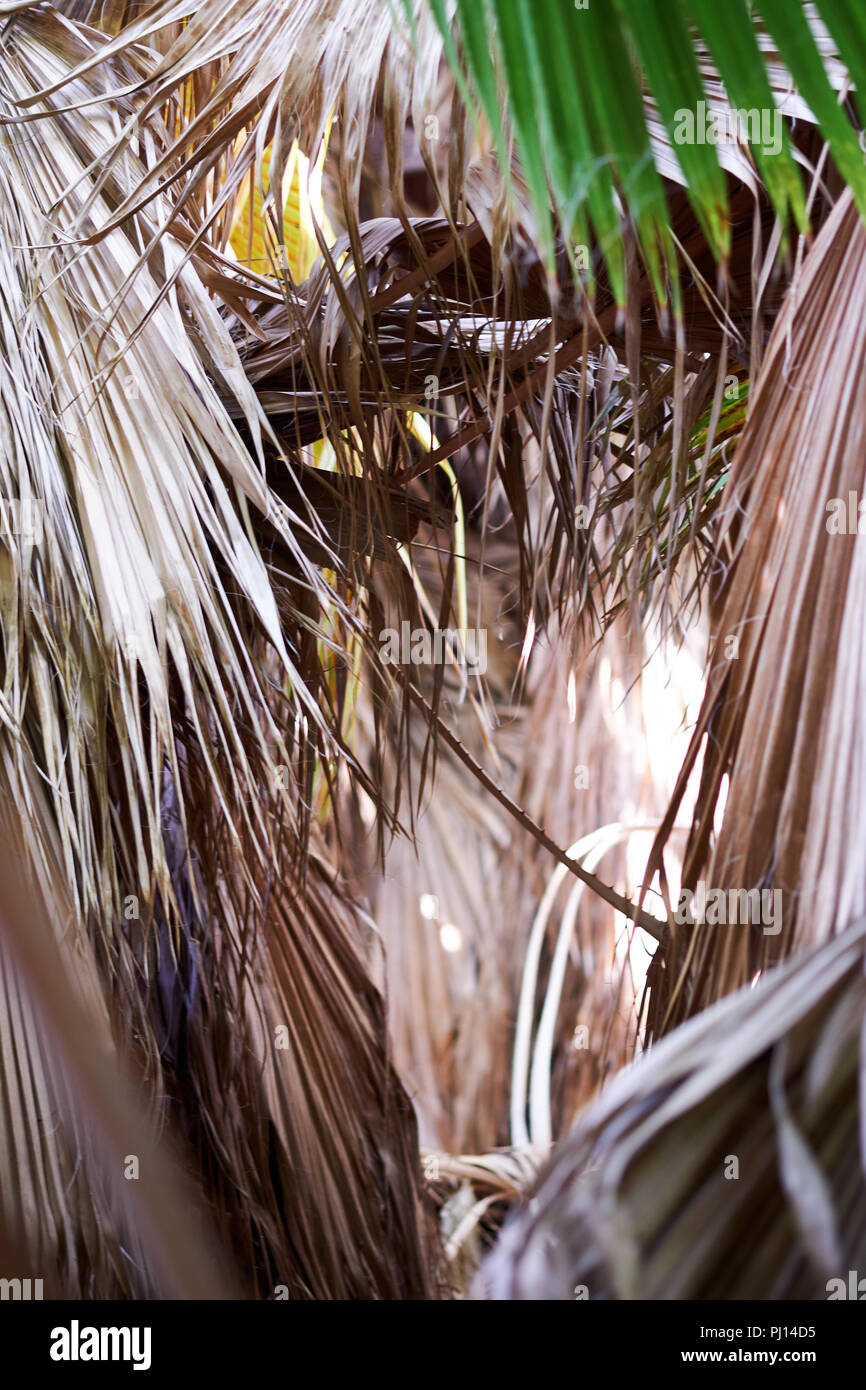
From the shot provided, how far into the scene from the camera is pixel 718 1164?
14.4 inches

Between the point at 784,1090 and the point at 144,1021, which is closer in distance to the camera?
the point at 784,1090

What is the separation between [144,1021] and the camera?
35.5 inches

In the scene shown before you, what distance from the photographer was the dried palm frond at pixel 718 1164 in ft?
1.11

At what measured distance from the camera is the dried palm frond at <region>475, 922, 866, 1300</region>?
1.11ft

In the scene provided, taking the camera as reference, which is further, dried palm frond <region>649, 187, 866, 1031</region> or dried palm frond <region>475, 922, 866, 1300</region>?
dried palm frond <region>649, 187, 866, 1031</region>

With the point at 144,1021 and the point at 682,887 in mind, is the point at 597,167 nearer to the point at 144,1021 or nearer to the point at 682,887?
the point at 682,887

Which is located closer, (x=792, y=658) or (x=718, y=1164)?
(x=718, y=1164)

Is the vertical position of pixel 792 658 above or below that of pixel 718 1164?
above

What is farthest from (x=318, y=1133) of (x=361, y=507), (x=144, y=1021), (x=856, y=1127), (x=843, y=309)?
(x=843, y=309)

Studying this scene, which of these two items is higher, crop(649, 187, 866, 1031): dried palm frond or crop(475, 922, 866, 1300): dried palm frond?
crop(649, 187, 866, 1031): dried palm frond

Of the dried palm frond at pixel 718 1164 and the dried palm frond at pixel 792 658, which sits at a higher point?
the dried palm frond at pixel 792 658

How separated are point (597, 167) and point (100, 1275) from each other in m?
0.84

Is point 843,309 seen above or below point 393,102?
below

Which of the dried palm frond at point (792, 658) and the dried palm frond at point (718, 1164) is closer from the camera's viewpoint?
the dried palm frond at point (718, 1164)
